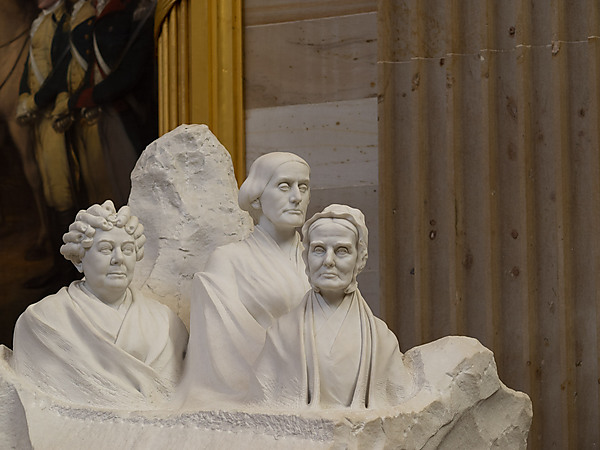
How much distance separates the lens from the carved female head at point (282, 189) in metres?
5.29

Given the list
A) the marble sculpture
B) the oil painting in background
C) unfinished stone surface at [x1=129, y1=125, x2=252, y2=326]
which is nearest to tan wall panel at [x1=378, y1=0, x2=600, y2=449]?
unfinished stone surface at [x1=129, y1=125, x2=252, y2=326]

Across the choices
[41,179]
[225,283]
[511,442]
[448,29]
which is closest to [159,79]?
[41,179]

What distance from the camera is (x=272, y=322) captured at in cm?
509

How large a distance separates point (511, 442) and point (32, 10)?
14.2ft

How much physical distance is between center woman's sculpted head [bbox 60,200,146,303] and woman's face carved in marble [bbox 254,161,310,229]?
1.80 feet

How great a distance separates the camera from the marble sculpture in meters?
4.72

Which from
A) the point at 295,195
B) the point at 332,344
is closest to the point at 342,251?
the point at 332,344

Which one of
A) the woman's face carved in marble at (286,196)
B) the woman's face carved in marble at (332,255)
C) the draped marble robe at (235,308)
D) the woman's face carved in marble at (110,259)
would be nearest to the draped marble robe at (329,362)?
the woman's face carved in marble at (332,255)

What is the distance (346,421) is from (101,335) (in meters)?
1.19

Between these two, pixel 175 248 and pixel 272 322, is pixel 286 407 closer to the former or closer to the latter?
pixel 272 322

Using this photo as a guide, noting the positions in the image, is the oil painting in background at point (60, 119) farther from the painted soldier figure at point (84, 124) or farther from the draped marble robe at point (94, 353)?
the draped marble robe at point (94, 353)

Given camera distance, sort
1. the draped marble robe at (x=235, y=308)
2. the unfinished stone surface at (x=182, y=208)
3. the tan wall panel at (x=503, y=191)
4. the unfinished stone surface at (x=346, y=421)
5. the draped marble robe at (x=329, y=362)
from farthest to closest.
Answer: the tan wall panel at (x=503, y=191)
the unfinished stone surface at (x=182, y=208)
the draped marble robe at (x=235, y=308)
the draped marble robe at (x=329, y=362)
the unfinished stone surface at (x=346, y=421)

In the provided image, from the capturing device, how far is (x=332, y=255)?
4.77 metres

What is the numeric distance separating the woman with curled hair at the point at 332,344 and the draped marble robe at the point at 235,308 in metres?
0.28
